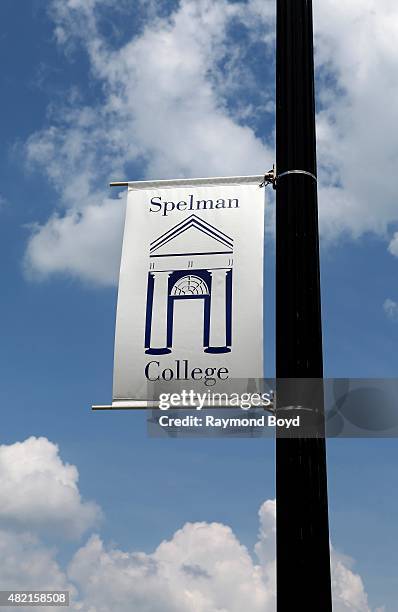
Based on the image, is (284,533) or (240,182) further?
(240,182)

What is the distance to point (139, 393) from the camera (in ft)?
23.3

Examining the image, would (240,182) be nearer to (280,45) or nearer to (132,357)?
(280,45)

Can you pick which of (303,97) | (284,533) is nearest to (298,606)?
(284,533)

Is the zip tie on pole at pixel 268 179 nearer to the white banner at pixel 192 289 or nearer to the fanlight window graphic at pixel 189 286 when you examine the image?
the white banner at pixel 192 289

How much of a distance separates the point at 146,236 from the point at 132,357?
1217mm

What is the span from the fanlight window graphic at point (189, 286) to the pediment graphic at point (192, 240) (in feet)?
0.85

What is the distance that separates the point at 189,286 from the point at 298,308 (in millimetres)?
1800

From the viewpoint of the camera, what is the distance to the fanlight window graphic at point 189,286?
6.97 metres

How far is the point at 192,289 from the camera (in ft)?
23.2

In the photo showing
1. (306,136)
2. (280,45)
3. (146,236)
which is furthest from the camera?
(146,236)

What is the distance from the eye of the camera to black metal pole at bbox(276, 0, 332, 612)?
4.93m

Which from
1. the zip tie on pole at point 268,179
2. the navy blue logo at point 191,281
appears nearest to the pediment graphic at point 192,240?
the navy blue logo at point 191,281

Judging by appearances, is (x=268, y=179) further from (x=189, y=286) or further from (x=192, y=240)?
(x=189, y=286)

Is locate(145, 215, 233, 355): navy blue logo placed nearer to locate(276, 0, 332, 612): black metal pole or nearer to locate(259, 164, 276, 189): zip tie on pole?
locate(259, 164, 276, 189): zip tie on pole
